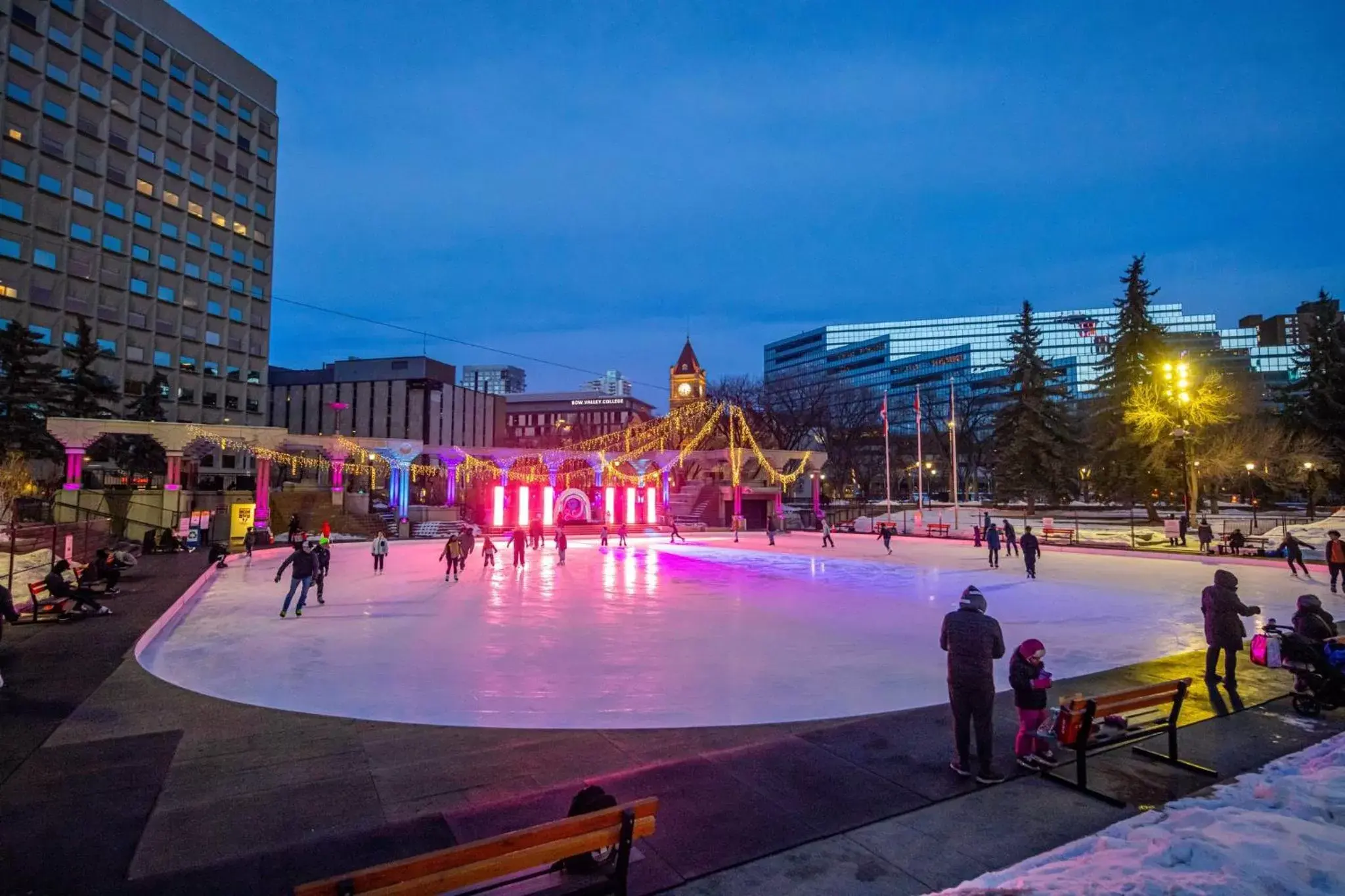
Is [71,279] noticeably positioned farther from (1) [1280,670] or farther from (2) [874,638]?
(1) [1280,670]

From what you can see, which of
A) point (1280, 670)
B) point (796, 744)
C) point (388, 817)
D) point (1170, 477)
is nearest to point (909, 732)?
point (796, 744)

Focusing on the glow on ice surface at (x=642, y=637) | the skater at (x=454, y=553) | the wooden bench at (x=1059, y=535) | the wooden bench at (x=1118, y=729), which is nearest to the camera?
the wooden bench at (x=1118, y=729)

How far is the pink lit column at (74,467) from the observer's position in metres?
28.7

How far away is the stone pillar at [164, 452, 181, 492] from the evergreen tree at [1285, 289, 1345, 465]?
188 feet

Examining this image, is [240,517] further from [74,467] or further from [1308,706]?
[1308,706]

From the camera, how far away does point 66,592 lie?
12.0 m

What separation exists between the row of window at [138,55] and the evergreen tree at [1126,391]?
7203cm

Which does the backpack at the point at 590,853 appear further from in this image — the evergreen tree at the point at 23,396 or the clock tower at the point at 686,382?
the clock tower at the point at 686,382

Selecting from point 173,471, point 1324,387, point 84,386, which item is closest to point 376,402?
point 84,386

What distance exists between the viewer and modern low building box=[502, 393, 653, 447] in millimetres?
132625

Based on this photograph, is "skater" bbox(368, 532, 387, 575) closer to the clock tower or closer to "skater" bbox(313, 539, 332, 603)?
"skater" bbox(313, 539, 332, 603)

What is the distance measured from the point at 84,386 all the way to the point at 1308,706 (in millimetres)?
52742

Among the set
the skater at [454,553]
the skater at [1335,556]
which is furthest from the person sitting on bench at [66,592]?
the skater at [1335,556]

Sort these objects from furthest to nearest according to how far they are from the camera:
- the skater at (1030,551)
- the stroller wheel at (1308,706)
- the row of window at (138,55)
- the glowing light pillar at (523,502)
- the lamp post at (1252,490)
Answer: the row of window at (138,55), the lamp post at (1252,490), the glowing light pillar at (523,502), the skater at (1030,551), the stroller wheel at (1308,706)
